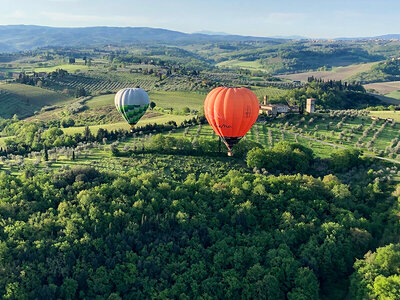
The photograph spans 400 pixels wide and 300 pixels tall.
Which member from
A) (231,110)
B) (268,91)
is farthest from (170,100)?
(231,110)

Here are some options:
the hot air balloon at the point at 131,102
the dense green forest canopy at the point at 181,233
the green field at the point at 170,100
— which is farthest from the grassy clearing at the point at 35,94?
the dense green forest canopy at the point at 181,233

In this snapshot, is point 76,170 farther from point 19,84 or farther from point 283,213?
point 19,84

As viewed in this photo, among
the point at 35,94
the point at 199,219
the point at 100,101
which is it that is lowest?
the point at 199,219

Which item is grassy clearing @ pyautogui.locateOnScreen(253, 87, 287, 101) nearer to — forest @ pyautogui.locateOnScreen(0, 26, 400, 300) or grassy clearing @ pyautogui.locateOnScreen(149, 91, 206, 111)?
grassy clearing @ pyautogui.locateOnScreen(149, 91, 206, 111)

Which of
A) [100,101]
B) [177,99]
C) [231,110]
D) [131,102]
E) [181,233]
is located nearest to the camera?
[181,233]

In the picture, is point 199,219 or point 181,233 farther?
point 199,219

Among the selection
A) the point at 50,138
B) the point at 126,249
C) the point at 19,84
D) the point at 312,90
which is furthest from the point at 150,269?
the point at 19,84

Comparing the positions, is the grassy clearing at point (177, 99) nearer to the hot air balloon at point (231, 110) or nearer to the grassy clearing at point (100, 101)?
the grassy clearing at point (100, 101)

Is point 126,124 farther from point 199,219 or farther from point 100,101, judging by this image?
point 199,219
